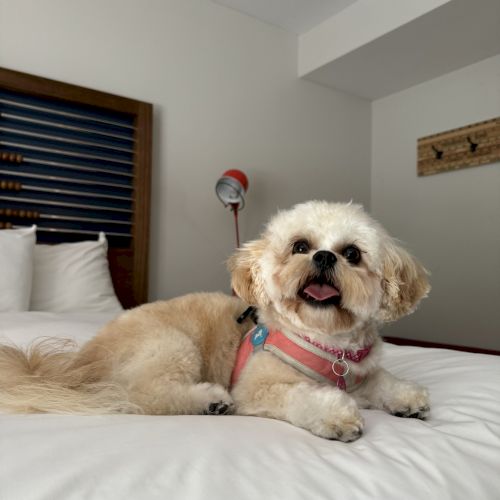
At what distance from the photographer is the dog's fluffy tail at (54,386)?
2.51ft

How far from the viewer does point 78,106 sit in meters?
2.72

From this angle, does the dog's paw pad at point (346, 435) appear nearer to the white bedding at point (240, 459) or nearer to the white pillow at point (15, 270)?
the white bedding at point (240, 459)

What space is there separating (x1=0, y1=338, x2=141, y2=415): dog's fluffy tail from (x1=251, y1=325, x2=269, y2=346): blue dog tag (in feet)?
1.02

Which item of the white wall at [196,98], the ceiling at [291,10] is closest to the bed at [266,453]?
the white wall at [196,98]

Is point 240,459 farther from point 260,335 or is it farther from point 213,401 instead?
point 260,335

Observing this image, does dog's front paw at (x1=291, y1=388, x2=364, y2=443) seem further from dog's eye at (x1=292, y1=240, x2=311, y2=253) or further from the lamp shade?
the lamp shade

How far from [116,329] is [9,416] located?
39 cm

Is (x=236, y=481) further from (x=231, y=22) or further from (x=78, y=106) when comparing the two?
(x=231, y=22)

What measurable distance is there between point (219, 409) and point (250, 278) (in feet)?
1.03

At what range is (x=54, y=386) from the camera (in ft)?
2.64

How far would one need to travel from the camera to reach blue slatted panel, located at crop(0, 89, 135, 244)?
254 centimetres

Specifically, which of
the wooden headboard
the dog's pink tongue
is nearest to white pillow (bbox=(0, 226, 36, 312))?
the wooden headboard

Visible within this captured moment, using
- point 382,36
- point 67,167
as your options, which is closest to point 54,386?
point 67,167

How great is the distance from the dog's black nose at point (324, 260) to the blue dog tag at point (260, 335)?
0.72ft
